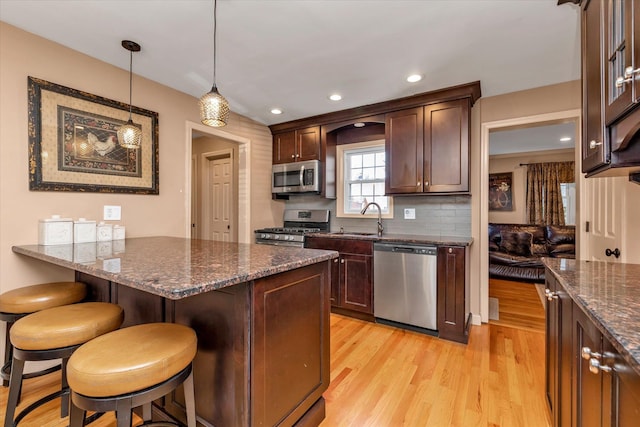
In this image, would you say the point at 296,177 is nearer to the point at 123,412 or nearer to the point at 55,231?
the point at 55,231

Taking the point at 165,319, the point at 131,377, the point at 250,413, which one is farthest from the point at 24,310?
the point at 250,413

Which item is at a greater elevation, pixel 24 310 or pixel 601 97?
pixel 601 97

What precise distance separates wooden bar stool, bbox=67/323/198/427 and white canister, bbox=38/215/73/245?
1.30 m

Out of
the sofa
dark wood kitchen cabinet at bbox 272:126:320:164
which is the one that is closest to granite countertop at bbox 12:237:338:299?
dark wood kitchen cabinet at bbox 272:126:320:164

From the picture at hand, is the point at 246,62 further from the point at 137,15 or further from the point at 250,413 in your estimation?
the point at 250,413

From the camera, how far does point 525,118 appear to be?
9.27 ft

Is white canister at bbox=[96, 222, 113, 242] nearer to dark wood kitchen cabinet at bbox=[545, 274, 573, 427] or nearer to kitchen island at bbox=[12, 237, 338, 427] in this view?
kitchen island at bbox=[12, 237, 338, 427]

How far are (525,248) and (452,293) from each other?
141 inches

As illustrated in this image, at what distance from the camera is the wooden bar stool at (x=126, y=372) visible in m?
0.90

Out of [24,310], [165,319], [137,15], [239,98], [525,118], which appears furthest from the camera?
[239,98]

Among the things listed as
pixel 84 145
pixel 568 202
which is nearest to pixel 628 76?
pixel 84 145

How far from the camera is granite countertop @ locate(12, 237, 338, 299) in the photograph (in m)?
0.95

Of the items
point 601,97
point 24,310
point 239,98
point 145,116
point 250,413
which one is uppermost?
point 239,98

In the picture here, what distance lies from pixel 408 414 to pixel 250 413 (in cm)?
101
